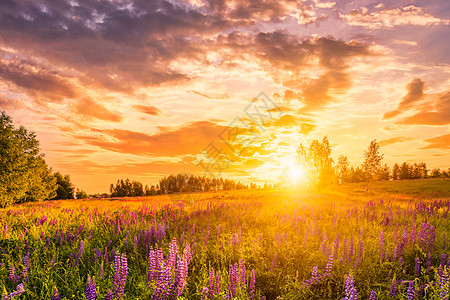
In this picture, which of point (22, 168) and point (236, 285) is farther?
point (22, 168)

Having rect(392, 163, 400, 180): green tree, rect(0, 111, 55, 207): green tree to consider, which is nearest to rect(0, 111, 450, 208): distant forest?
rect(0, 111, 55, 207): green tree

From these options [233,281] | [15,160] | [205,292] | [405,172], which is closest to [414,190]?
[233,281]

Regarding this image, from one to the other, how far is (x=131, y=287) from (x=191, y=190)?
70.8 ft

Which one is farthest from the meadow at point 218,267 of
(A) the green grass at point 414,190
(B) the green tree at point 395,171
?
(B) the green tree at point 395,171

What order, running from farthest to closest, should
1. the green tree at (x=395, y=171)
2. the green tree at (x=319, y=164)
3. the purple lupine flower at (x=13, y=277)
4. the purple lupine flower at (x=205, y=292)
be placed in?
the green tree at (x=395, y=171) → the green tree at (x=319, y=164) → the purple lupine flower at (x=13, y=277) → the purple lupine flower at (x=205, y=292)

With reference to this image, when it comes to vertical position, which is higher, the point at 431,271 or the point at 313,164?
the point at 313,164

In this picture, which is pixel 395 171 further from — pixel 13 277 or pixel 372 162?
pixel 13 277

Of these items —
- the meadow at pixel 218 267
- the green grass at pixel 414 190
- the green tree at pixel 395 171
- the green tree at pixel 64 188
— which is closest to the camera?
the meadow at pixel 218 267

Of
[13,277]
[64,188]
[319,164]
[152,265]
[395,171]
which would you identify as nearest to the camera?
[152,265]

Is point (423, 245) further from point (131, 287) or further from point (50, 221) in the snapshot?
point (50, 221)

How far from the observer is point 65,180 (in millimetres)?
92500

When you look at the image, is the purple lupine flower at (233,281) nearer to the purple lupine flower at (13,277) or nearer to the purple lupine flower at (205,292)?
the purple lupine flower at (205,292)

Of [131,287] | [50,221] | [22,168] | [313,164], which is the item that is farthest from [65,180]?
[131,287]

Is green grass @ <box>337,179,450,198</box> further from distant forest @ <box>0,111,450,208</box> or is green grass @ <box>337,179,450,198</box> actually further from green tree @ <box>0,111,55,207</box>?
green tree @ <box>0,111,55,207</box>
